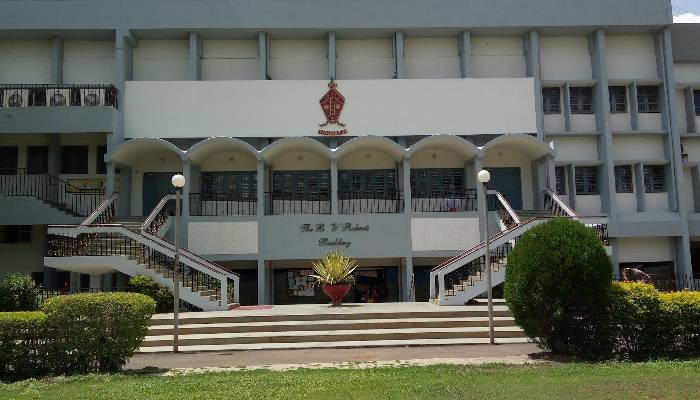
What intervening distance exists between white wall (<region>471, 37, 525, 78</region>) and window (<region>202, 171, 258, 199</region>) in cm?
1022

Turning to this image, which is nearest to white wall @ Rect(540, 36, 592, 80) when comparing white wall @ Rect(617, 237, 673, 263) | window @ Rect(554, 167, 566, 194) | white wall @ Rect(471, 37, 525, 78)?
white wall @ Rect(471, 37, 525, 78)

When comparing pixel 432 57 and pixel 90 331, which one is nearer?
pixel 90 331

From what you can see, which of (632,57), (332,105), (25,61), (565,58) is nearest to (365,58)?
(332,105)

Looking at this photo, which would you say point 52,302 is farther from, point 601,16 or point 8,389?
point 601,16

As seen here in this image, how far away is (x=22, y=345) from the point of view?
1090cm

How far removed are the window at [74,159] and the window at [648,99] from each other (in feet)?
74.2

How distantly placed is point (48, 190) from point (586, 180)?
69.5 feet

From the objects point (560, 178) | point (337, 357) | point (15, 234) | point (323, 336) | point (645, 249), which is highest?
point (560, 178)

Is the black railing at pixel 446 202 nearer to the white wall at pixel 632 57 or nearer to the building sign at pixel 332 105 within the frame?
the building sign at pixel 332 105

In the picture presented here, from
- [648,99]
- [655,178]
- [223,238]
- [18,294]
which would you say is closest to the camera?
[18,294]

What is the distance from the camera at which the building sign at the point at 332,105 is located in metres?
25.0

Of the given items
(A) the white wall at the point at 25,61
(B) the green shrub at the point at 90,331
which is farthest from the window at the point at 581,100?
(A) the white wall at the point at 25,61

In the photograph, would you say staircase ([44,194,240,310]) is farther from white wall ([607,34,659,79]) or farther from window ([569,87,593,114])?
white wall ([607,34,659,79])

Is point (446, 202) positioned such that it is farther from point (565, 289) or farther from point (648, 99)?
point (565, 289)
